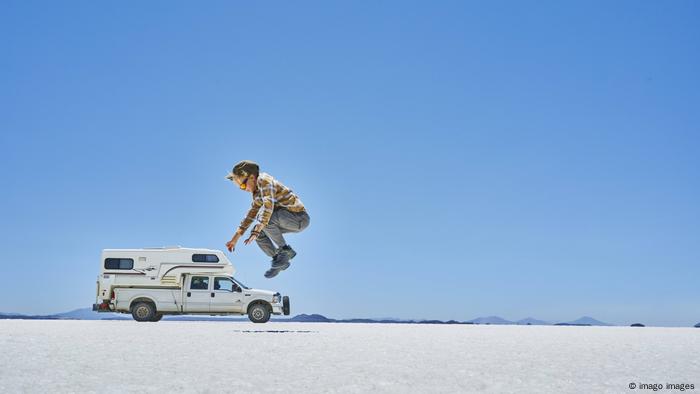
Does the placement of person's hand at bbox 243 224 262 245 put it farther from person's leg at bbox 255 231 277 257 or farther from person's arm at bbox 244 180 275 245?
person's leg at bbox 255 231 277 257

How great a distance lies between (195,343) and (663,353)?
672 cm

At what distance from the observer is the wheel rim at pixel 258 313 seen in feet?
76.3

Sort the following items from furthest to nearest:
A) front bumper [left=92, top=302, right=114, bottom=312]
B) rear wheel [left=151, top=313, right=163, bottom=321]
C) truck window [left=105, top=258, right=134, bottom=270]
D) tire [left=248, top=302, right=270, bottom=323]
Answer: truck window [left=105, top=258, right=134, bottom=270] → front bumper [left=92, top=302, right=114, bottom=312] → rear wheel [left=151, top=313, right=163, bottom=321] → tire [left=248, top=302, right=270, bottom=323]

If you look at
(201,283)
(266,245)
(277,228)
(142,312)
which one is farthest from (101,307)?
(277,228)

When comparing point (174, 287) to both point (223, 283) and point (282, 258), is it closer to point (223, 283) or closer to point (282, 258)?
point (223, 283)

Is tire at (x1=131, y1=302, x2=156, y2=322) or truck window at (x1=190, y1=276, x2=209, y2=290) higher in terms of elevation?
truck window at (x1=190, y1=276, x2=209, y2=290)

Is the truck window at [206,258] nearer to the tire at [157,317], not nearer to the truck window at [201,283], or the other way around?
the truck window at [201,283]

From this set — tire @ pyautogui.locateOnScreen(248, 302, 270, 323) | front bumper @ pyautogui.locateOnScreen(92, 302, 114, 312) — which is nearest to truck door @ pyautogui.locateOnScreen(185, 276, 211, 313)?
tire @ pyautogui.locateOnScreen(248, 302, 270, 323)

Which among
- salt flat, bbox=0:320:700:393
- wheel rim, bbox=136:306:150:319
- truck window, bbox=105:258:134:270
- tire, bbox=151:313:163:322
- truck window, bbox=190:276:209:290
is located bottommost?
salt flat, bbox=0:320:700:393

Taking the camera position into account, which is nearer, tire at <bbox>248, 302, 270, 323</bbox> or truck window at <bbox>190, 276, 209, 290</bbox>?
tire at <bbox>248, 302, 270, 323</bbox>

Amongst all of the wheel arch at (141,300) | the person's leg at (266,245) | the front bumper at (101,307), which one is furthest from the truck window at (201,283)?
the person's leg at (266,245)

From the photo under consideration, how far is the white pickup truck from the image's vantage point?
23922 millimetres

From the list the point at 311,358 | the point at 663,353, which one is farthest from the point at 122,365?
the point at 663,353

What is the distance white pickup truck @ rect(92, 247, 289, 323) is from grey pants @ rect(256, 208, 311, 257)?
12429mm
